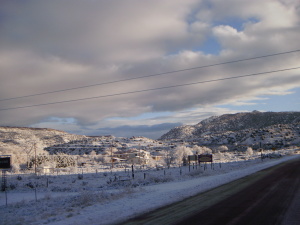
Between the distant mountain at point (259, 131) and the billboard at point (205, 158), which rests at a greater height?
the distant mountain at point (259, 131)

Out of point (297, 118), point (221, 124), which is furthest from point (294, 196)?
point (221, 124)

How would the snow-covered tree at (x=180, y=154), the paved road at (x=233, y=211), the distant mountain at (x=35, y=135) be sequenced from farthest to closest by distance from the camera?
1. the distant mountain at (x=35, y=135)
2. the snow-covered tree at (x=180, y=154)
3. the paved road at (x=233, y=211)

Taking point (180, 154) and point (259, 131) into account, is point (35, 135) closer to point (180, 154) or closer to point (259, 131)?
point (180, 154)

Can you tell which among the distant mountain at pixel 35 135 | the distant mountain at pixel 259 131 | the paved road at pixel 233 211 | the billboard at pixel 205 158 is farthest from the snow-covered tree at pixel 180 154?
the distant mountain at pixel 35 135

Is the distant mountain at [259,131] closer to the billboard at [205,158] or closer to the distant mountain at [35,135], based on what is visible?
the billboard at [205,158]

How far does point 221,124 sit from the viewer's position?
651 ft

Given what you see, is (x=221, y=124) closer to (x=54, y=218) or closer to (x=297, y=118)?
(x=297, y=118)

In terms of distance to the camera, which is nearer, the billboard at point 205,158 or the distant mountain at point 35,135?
the billboard at point 205,158

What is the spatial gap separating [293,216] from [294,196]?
5248 mm

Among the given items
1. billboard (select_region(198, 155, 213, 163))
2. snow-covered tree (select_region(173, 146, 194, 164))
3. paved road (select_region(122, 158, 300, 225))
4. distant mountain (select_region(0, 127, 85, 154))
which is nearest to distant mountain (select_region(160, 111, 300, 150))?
snow-covered tree (select_region(173, 146, 194, 164))

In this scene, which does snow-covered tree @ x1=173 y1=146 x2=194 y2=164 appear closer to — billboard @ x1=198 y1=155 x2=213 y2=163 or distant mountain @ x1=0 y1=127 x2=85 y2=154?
billboard @ x1=198 y1=155 x2=213 y2=163

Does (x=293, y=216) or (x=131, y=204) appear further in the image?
(x=131, y=204)

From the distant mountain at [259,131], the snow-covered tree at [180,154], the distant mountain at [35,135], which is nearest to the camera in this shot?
the snow-covered tree at [180,154]

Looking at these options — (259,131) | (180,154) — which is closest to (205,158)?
(180,154)
